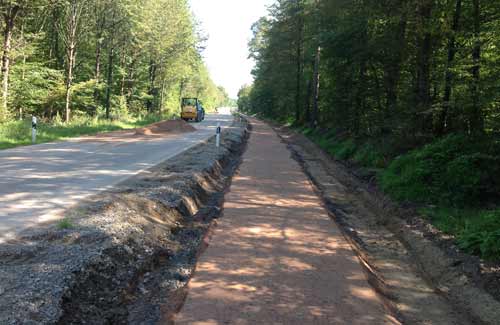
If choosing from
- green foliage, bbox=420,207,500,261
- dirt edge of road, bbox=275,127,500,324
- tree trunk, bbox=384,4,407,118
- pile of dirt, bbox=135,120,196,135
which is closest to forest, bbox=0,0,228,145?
pile of dirt, bbox=135,120,196,135

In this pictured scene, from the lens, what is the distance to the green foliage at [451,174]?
8347 millimetres

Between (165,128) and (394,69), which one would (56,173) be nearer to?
(394,69)

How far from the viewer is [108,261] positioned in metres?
4.65

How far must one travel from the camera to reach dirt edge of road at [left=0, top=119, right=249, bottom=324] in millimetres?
3602

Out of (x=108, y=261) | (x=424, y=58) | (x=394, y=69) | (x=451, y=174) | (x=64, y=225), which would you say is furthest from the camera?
(x=394, y=69)

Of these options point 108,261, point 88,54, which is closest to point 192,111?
point 88,54

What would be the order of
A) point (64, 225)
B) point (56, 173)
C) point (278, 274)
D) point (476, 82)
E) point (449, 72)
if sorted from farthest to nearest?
1. point (449, 72)
2. point (56, 173)
3. point (476, 82)
4. point (64, 225)
5. point (278, 274)

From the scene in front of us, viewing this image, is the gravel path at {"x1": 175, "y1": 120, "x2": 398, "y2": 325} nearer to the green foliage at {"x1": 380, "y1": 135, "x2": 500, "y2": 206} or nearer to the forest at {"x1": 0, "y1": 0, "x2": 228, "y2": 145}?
the green foliage at {"x1": 380, "y1": 135, "x2": 500, "y2": 206}

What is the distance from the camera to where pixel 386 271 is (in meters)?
5.92

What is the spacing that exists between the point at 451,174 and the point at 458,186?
1.04 ft

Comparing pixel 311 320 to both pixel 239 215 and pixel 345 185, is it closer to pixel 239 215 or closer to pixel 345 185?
pixel 239 215

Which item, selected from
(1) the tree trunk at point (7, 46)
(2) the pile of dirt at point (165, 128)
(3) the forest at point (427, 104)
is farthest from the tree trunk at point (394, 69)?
(1) the tree trunk at point (7, 46)

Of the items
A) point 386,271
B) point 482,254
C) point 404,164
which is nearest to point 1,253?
point 386,271

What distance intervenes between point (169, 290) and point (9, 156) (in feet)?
30.7
